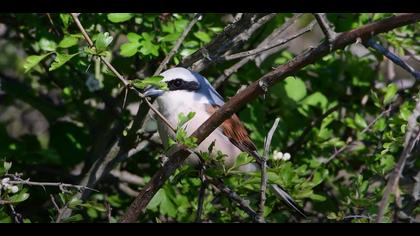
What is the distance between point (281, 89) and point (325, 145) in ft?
1.19

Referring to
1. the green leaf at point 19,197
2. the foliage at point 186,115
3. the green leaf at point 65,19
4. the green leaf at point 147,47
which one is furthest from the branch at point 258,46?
the green leaf at point 19,197

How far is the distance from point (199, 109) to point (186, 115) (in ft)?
0.54

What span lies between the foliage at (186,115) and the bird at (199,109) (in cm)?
11

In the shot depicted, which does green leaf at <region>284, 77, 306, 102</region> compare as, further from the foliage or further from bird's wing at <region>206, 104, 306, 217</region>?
bird's wing at <region>206, 104, 306, 217</region>

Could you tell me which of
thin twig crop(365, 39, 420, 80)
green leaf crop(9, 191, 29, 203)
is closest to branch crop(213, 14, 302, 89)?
thin twig crop(365, 39, 420, 80)

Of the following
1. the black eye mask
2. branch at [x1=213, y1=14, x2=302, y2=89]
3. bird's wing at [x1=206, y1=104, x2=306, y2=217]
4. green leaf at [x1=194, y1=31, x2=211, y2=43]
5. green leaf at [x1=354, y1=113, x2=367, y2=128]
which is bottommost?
green leaf at [x1=354, y1=113, x2=367, y2=128]

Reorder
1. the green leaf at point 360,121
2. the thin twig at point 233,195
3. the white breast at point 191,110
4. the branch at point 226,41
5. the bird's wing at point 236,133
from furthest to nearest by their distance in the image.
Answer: the green leaf at point 360,121, the bird's wing at point 236,133, the white breast at point 191,110, the branch at point 226,41, the thin twig at point 233,195

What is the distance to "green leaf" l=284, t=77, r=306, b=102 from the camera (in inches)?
146

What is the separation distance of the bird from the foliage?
0.11 m

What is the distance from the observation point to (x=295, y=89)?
3736 mm

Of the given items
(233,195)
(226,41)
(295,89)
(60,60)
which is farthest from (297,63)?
(295,89)

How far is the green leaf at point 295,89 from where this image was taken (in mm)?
3717

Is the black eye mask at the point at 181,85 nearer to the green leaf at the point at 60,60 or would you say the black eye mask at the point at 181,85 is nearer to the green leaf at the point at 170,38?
the green leaf at the point at 170,38
